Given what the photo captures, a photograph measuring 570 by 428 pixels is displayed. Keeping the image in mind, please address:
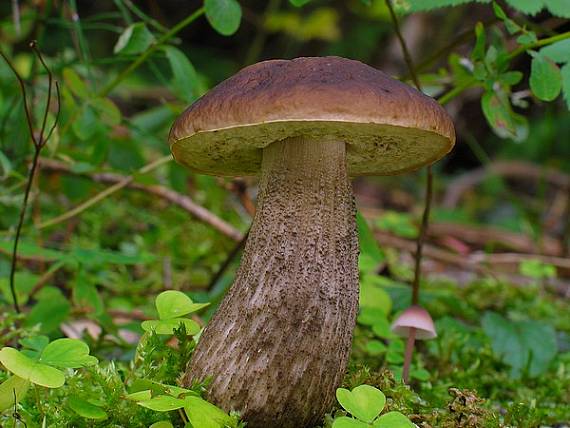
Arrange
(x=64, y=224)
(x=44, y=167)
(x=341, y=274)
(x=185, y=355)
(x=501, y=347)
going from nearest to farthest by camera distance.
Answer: (x=341, y=274) < (x=185, y=355) < (x=501, y=347) < (x=44, y=167) < (x=64, y=224)

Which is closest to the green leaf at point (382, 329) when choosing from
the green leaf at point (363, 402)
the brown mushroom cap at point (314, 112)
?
the brown mushroom cap at point (314, 112)

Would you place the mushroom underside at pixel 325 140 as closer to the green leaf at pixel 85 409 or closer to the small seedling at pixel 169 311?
the small seedling at pixel 169 311

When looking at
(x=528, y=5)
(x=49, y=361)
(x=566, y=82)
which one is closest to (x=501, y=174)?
(x=528, y=5)

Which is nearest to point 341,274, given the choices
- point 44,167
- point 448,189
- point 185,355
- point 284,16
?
point 185,355

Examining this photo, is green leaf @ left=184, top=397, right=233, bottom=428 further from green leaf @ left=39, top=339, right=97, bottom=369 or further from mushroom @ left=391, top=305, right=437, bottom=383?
mushroom @ left=391, top=305, right=437, bottom=383

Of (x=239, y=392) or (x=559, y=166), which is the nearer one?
(x=239, y=392)

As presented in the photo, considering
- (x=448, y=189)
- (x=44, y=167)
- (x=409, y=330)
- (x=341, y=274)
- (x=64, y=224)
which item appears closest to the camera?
(x=341, y=274)

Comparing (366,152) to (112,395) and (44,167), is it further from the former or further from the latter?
(44,167)
